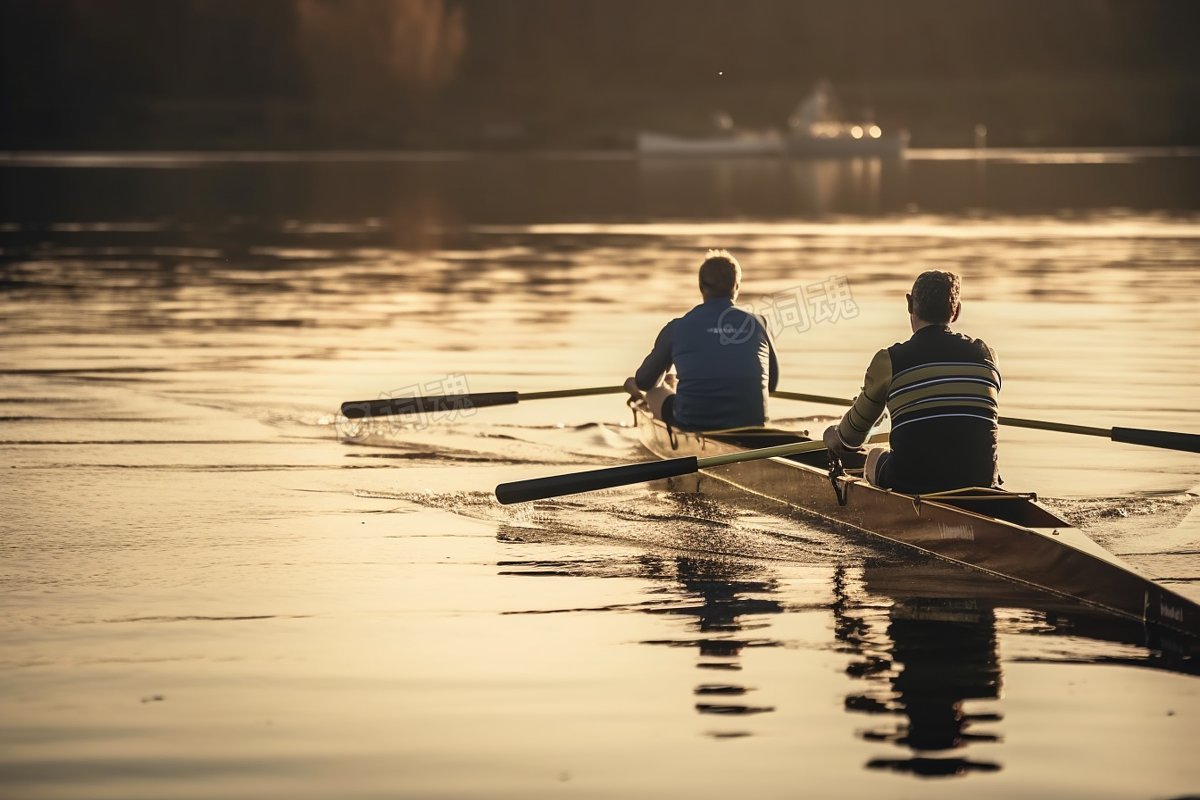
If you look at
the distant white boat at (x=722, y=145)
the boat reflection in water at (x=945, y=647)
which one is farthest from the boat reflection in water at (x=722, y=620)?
the distant white boat at (x=722, y=145)

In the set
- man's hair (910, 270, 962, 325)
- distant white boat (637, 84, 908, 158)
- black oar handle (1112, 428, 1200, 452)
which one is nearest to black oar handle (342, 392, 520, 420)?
black oar handle (1112, 428, 1200, 452)

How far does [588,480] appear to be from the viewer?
1201cm

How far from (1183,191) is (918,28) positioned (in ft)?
337

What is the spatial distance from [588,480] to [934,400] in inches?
90.8

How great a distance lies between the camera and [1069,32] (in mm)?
166000

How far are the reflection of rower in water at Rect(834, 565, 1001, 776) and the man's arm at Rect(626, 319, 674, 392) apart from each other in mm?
3207

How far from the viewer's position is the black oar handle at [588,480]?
1195 cm

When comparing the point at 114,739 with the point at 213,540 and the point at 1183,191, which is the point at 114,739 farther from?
the point at 1183,191

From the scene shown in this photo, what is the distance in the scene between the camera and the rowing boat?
9.86 m

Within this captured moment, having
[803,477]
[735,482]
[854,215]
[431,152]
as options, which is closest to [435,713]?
[803,477]

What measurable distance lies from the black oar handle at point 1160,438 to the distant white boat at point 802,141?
12455 cm

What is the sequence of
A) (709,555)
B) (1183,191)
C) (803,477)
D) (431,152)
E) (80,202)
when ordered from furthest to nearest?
(431,152), (1183,191), (80,202), (803,477), (709,555)

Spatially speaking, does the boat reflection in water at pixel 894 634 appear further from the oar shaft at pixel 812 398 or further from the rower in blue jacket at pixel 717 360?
the oar shaft at pixel 812 398

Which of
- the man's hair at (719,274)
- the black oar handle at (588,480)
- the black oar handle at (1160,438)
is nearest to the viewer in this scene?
the black oar handle at (588,480)
